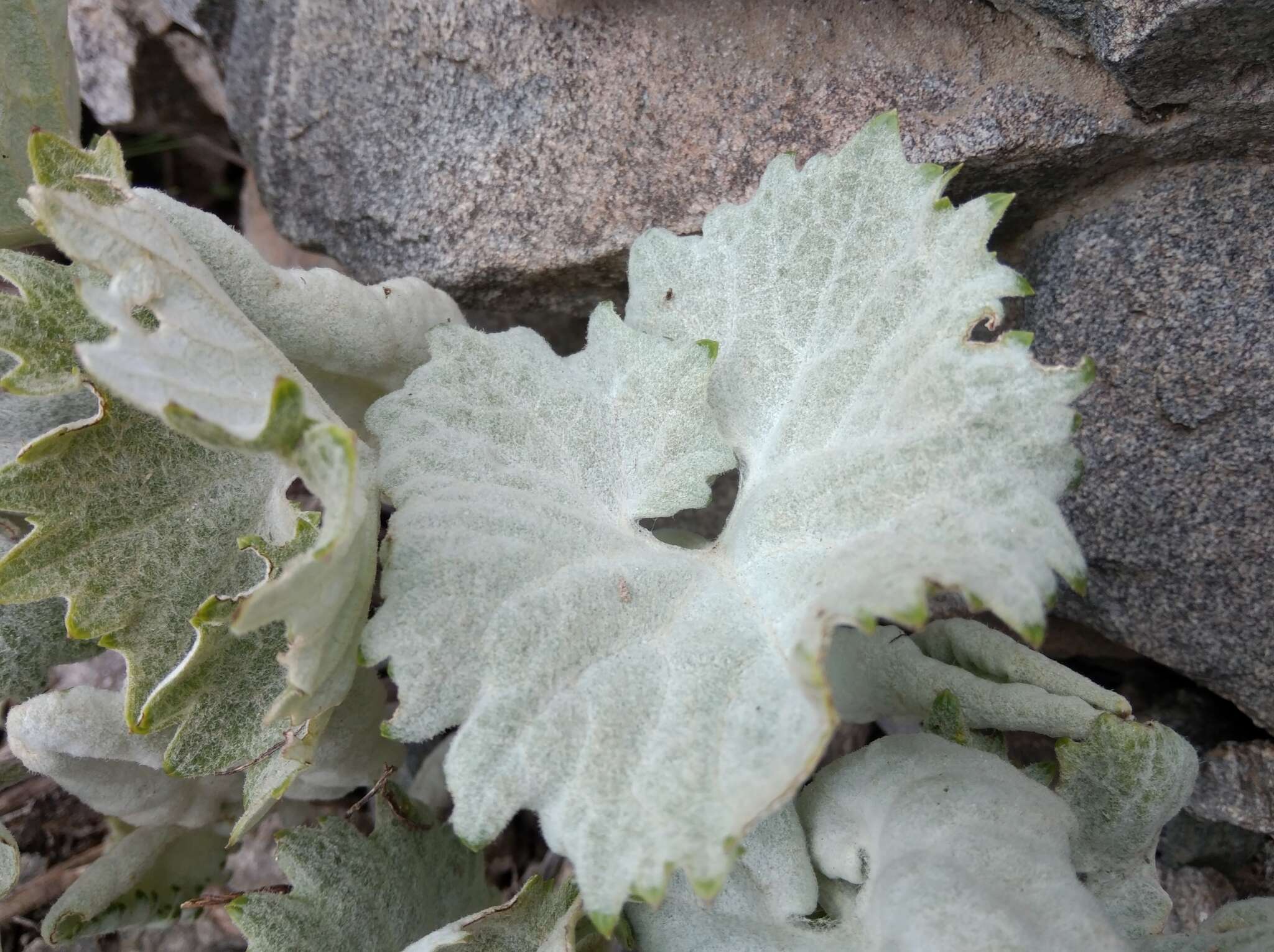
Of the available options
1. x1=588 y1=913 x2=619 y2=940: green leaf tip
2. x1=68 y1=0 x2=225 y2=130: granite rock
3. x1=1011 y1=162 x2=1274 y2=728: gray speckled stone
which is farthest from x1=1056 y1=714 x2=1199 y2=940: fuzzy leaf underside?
x1=68 y1=0 x2=225 y2=130: granite rock

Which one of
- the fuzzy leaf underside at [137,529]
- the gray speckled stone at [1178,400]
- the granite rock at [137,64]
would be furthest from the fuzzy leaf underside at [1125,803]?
the granite rock at [137,64]

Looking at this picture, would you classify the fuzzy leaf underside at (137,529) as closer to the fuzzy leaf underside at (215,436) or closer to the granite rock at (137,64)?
the fuzzy leaf underside at (215,436)

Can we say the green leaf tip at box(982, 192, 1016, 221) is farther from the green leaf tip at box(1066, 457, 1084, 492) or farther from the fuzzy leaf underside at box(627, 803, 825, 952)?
the fuzzy leaf underside at box(627, 803, 825, 952)

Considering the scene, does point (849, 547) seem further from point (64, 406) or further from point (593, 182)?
point (64, 406)

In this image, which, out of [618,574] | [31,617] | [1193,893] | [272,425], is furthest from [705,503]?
[1193,893]

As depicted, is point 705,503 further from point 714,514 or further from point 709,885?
point 714,514
